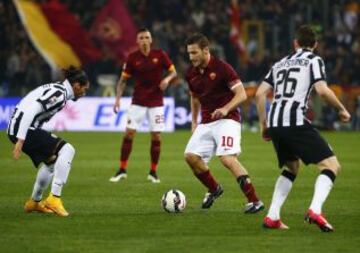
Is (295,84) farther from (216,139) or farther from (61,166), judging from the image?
(61,166)

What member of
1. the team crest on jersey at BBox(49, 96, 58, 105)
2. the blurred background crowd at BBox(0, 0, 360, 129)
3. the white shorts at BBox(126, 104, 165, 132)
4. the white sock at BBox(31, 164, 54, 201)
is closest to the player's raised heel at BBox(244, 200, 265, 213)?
the white sock at BBox(31, 164, 54, 201)

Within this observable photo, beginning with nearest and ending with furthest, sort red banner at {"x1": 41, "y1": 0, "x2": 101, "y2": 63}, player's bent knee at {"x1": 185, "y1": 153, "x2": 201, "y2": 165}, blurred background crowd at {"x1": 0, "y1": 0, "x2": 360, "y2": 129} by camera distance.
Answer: player's bent knee at {"x1": 185, "y1": 153, "x2": 201, "y2": 165}, blurred background crowd at {"x1": 0, "y1": 0, "x2": 360, "y2": 129}, red banner at {"x1": 41, "y1": 0, "x2": 101, "y2": 63}

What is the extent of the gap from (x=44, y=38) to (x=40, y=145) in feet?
67.3

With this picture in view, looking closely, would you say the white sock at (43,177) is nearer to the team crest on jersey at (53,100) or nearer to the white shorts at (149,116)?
the team crest on jersey at (53,100)

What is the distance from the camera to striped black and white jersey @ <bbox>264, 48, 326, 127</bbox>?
10617 millimetres

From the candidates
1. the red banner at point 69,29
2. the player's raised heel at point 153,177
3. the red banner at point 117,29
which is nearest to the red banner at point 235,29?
the red banner at point 117,29

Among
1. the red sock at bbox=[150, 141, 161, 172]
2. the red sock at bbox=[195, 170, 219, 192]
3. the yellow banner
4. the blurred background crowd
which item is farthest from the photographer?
the yellow banner

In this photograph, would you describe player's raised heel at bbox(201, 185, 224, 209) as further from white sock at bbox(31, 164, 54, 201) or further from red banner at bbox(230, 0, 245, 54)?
red banner at bbox(230, 0, 245, 54)

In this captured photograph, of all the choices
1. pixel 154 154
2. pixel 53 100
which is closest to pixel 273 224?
pixel 53 100

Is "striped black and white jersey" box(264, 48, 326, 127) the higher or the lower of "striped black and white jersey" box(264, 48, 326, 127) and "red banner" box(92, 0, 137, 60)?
the higher

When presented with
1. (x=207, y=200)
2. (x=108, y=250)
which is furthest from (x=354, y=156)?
(x=108, y=250)

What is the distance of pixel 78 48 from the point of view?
32156 millimetres

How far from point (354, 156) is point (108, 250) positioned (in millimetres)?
12806

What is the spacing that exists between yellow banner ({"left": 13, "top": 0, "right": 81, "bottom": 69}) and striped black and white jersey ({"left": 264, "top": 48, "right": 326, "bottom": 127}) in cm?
2155
